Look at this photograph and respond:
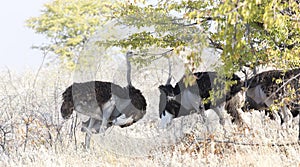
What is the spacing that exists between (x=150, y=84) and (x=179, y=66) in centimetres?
220

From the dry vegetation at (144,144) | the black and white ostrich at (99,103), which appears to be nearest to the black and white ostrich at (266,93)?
the dry vegetation at (144,144)

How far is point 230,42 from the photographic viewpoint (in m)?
4.80

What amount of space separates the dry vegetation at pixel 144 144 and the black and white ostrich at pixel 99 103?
0.93ft

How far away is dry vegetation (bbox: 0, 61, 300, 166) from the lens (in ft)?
25.0

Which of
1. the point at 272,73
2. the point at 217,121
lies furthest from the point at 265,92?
the point at 217,121

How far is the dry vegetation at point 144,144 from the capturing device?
25.0 ft

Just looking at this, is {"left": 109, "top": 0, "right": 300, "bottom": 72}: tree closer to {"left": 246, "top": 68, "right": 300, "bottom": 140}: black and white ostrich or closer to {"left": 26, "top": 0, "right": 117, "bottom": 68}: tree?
{"left": 246, "top": 68, "right": 300, "bottom": 140}: black and white ostrich

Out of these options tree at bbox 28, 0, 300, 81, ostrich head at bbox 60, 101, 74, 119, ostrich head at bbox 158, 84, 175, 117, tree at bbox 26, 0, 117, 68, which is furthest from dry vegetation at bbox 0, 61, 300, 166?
tree at bbox 26, 0, 117, 68

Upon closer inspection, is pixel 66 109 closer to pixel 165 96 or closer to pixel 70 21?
pixel 165 96

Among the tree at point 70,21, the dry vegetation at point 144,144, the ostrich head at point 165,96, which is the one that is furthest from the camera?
the tree at point 70,21

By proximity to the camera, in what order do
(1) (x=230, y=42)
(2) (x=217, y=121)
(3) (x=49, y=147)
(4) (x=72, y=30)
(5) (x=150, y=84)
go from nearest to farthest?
1. (1) (x=230, y=42)
2. (3) (x=49, y=147)
3. (2) (x=217, y=121)
4. (5) (x=150, y=84)
5. (4) (x=72, y=30)

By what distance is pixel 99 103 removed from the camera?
10.5m

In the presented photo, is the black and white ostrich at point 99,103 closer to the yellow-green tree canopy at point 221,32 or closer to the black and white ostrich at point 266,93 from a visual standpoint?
the yellow-green tree canopy at point 221,32

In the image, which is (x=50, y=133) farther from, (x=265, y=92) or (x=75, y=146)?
(x=265, y=92)
